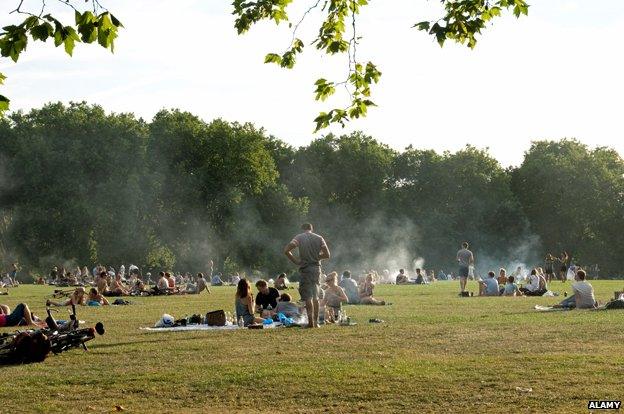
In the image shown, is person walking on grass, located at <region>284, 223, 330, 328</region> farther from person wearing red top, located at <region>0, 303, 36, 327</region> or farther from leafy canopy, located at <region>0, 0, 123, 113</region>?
leafy canopy, located at <region>0, 0, 123, 113</region>

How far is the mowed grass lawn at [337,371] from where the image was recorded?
1207 centimetres

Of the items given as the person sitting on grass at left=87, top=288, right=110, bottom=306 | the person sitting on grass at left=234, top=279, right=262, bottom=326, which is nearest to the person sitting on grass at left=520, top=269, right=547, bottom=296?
the person sitting on grass at left=87, top=288, right=110, bottom=306

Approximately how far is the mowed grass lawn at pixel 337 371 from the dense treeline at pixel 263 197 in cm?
6554

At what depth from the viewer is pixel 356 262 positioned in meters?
108

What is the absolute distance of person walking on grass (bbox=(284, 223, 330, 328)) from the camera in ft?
72.0

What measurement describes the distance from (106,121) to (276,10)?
251 ft

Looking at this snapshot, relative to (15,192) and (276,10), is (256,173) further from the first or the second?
(276,10)

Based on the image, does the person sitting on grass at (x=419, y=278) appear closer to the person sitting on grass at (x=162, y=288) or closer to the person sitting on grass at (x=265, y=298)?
Result: the person sitting on grass at (x=162, y=288)

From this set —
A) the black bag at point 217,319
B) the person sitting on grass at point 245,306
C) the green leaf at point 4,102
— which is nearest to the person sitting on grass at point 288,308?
the person sitting on grass at point 245,306

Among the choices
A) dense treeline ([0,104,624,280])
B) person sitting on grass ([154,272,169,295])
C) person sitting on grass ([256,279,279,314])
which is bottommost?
person sitting on grass ([256,279,279,314])

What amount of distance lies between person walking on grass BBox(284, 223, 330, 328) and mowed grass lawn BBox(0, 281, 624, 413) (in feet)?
2.57

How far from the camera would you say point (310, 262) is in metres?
22.0

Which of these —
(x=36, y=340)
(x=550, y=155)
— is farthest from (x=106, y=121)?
(x=36, y=340)

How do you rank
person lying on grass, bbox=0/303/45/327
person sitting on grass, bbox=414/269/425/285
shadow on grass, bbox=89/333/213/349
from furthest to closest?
person sitting on grass, bbox=414/269/425/285
person lying on grass, bbox=0/303/45/327
shadow on grass, bbox=89/333/213/349
